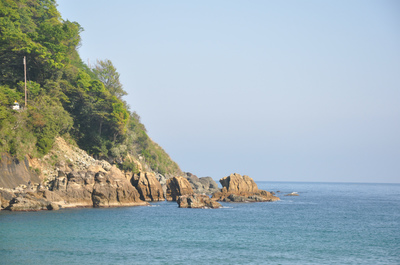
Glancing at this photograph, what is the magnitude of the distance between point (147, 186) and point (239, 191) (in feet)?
61.1

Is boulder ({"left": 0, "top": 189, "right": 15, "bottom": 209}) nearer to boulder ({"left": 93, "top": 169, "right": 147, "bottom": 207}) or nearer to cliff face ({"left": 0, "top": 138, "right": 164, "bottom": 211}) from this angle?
cliff face ({"left": 0, "top": 138, "right": 164, "bottom": 211})

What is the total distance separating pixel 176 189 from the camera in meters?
76.1

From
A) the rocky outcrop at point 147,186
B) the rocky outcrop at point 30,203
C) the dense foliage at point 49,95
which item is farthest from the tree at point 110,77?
the rocky outcrop at point 30,203

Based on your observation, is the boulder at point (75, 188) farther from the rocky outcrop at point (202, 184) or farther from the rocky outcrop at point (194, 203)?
the rocky outcrop at point (202, 184)

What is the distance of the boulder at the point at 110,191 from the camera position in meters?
53.2

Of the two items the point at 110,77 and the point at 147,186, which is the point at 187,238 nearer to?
the point at 147,186

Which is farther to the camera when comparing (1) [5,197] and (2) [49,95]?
(2) [49,95]

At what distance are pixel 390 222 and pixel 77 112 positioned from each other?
49.3m

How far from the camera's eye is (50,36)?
222 feet

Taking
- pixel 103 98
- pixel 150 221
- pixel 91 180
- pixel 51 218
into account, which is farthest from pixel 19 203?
pixel 103 98

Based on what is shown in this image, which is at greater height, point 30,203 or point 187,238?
point 30,203

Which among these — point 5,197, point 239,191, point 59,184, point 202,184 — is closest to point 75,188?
point 59,184

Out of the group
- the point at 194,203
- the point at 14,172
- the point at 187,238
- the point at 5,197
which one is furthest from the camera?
the point at 194,203

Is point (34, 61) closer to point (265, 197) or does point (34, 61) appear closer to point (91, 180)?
point (91, 180)
